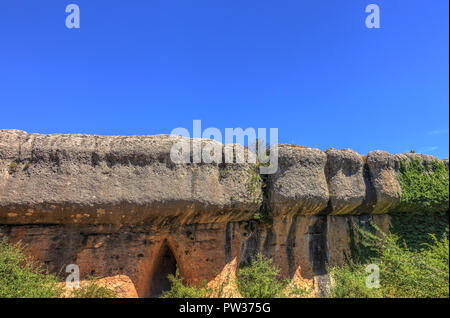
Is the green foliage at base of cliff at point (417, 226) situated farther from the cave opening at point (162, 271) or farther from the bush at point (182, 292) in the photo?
the cave opening at point (162, 271)

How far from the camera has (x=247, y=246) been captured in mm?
7543

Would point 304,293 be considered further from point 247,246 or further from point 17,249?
point 17,249

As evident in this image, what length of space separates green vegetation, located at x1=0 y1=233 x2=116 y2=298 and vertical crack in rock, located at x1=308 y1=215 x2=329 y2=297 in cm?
499

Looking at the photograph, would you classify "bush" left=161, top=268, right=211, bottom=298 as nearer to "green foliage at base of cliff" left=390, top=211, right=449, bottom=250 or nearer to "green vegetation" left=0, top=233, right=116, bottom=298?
"green vegetation" left=0, top=233, right=116, bottom=298

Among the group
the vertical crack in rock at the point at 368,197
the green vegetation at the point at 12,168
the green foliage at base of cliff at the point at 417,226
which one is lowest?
the green foliage at base of cliff at the point at 417,226

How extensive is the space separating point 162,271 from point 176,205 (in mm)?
2222

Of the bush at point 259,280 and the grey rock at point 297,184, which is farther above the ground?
the grey rock at point 297,184

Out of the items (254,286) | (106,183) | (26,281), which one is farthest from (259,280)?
(26,281)

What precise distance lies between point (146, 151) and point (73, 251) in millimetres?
2778

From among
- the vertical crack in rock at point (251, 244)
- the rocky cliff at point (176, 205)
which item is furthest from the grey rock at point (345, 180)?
the vertical crack in rock at point (251, 244)

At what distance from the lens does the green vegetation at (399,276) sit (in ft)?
19.2

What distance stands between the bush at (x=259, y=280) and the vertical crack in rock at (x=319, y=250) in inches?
41.0

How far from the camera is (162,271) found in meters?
7.67

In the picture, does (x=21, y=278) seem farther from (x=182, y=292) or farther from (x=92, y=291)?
(x=182, y=292)
